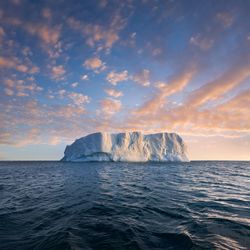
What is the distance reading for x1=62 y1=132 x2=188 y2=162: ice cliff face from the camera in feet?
258

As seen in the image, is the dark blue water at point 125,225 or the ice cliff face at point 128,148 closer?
the dark blue water at point 125,225

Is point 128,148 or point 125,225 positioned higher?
point 128,148

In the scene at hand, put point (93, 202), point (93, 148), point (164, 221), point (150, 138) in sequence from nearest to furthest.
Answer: point (164, 221) < point (93, 202) < point (93, 148) < point (150, 138)

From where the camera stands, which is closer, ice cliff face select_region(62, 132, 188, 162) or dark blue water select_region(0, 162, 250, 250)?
dark blue water select_region(0, 162, 250, 250)

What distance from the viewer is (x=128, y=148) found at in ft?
275

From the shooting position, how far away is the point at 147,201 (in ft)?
30.7

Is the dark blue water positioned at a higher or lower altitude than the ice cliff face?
lower

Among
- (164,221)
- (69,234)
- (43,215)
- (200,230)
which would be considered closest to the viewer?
(69,234)

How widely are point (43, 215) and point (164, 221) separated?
4.64 m

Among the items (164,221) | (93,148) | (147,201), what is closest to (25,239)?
(164,221)

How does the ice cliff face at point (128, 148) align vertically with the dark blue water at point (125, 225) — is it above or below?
above

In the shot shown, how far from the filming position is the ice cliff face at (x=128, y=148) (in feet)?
258

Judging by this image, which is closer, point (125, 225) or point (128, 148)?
point (125, 225)

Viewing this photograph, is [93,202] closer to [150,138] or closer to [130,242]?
[130,242]
